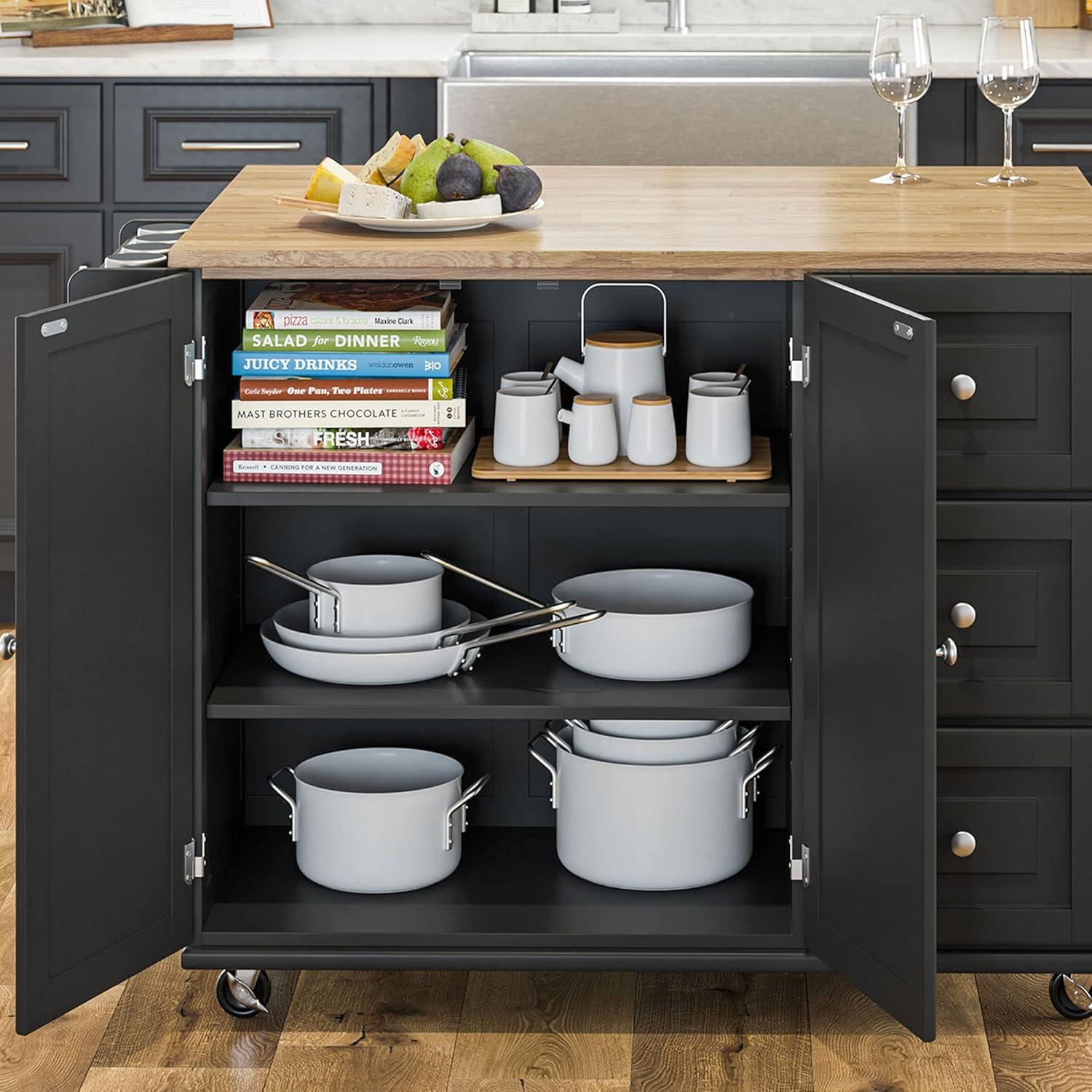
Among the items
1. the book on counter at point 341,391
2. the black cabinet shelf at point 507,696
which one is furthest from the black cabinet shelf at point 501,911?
the book on counter at point 341,391

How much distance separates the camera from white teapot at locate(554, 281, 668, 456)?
2074mm

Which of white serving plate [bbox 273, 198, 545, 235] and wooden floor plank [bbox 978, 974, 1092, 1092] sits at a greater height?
white serving plate [bbox 273, 198, 545, 235]

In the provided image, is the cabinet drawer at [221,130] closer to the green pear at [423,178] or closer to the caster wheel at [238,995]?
the green pear at [423,178]

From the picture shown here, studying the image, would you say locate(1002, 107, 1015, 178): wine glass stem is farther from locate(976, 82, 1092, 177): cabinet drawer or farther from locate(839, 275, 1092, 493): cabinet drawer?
locate(976, 82, 1092, 177): cabinet drawer

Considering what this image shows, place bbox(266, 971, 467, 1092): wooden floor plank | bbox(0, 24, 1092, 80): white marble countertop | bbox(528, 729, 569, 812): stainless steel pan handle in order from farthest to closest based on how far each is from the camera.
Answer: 1. bbox(0, 24, 1092, 80): white marble countertop
2. bbox(528, 729, 569, 812): stainless steel pan handle
3. bbox(266, 971, 467, 1092): wooden floor plank

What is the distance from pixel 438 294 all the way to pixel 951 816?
2.96 ft

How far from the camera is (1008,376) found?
1856mm

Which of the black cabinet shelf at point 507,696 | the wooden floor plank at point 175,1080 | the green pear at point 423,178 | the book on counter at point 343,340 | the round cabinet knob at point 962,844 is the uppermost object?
the green pear at point 423,178

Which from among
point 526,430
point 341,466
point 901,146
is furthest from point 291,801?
point 901,146

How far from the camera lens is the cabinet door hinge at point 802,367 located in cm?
186

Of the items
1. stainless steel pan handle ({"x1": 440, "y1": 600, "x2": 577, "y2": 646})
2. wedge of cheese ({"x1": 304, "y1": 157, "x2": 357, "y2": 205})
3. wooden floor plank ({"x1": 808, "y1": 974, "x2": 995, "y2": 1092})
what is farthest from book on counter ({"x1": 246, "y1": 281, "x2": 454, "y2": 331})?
wooden floor plank ({"x1": 808, "y1": 974, "x2": 995, "y2": 1092})

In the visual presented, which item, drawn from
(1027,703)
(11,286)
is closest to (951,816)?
(1027,703)

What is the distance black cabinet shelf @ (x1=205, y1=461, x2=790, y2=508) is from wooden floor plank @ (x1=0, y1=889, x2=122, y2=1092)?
673mm

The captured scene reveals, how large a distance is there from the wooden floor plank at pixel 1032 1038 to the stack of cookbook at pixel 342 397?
0.96 meters
